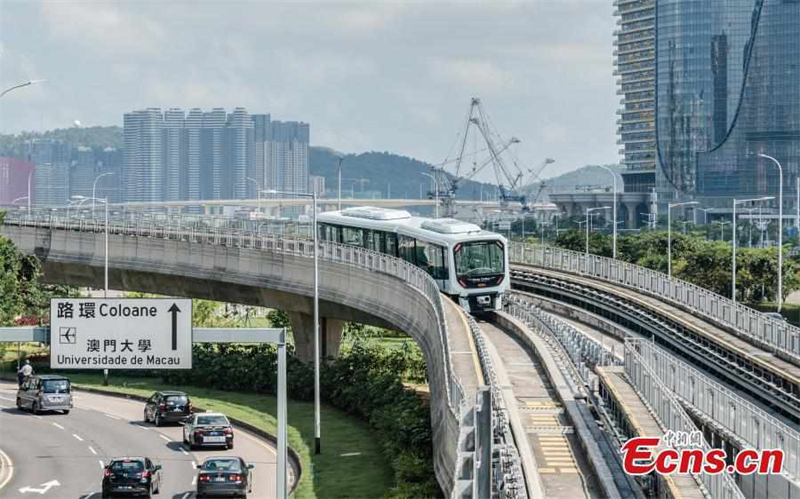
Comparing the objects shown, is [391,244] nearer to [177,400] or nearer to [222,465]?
[177,400]

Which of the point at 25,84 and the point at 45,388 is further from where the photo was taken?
the point at 45,388

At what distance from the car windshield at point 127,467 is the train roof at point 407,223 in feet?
74.1

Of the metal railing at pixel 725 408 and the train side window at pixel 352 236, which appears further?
the train side window at pixel 352 236

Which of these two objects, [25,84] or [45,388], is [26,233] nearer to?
[45,388]

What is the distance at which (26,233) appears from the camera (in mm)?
70562

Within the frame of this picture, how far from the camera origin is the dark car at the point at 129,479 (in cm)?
3462

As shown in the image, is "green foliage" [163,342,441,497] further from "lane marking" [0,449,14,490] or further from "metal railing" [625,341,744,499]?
"lane marking" [0,449,14,490]

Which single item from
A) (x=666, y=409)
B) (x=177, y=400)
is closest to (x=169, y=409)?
(x=177, y=400)

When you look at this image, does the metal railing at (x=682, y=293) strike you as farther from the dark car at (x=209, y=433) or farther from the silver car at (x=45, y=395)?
the silver car at (x=45, y=395)

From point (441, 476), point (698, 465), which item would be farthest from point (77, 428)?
point (698, 465)

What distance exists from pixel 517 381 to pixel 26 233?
4041cm

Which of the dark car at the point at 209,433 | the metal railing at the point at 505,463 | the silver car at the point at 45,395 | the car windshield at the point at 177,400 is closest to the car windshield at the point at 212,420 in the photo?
the dark car at the point at 209,433

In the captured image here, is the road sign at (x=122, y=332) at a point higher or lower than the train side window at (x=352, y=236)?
lower

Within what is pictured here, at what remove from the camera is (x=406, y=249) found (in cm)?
5947
